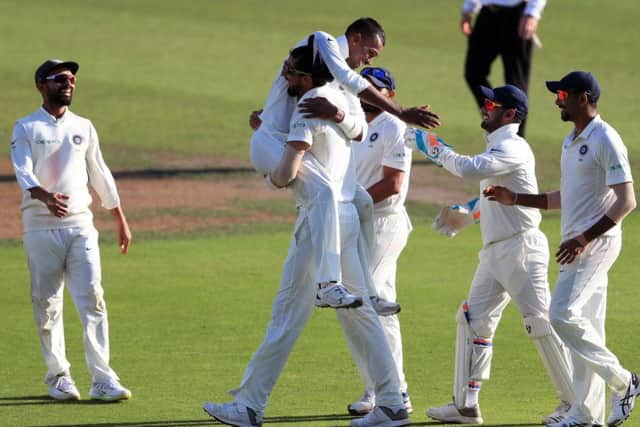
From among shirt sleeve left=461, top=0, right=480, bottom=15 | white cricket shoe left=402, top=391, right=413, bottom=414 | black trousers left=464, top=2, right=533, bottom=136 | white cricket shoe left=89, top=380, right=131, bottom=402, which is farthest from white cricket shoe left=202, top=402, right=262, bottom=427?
shirt sleeve left=461, top=0, right=480, bottom=15

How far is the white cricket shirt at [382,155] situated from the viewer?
9.91 m

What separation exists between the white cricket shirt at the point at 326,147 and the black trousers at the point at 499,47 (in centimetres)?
1040

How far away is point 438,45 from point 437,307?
53.5 feet

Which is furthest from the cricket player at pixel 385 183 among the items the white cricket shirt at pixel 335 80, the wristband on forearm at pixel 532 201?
the white cricket shirt at pixel 335 80

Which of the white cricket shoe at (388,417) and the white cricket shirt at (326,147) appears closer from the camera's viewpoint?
the white cricket shirt at (326,147)

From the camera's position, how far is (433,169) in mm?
19781

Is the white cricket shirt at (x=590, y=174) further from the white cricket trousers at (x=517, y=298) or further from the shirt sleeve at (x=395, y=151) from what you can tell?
the shirt sleeve at (x=395, y=151)

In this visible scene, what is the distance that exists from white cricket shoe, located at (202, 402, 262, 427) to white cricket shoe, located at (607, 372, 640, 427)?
2196 millimetres

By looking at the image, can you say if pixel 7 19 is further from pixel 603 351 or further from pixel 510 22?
pixel 603 351

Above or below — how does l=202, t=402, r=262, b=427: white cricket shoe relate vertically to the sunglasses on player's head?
below

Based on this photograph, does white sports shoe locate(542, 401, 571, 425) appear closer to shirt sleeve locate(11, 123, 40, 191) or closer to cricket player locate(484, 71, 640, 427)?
cricket player locate(484, 71, 640, 427)

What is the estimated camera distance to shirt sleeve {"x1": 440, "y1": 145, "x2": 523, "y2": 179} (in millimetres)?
9188

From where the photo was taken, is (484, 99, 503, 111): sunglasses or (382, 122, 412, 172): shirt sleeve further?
(382, 122, 412, 172): shirt sleeve

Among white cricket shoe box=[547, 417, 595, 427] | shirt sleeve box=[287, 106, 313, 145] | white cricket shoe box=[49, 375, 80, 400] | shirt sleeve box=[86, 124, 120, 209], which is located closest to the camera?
shirt sleeve box=[287, 106, 313, 145]
